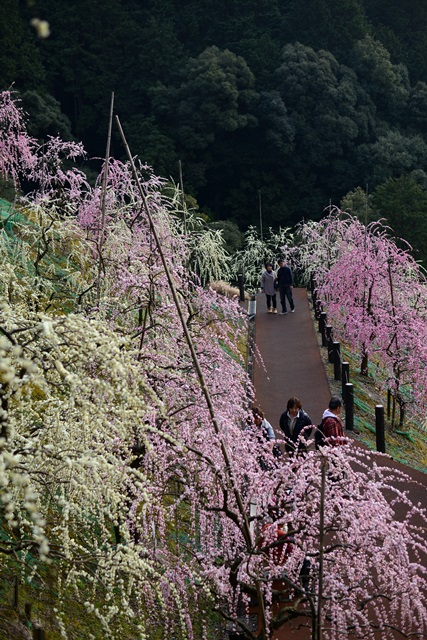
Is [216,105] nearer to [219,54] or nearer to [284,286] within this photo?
[219,54]

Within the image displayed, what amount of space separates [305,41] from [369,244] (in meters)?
26.0

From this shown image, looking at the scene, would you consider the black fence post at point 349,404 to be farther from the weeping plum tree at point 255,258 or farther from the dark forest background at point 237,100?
the dark forest background at point 237,100

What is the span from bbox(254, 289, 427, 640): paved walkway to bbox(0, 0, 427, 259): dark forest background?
16.5m

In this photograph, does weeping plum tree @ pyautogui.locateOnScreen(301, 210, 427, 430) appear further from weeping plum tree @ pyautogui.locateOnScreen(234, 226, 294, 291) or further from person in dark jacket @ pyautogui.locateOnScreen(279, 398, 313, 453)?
weeping plum tree @ pyautogui.locateOnScreen(234, 226, 294, 291)

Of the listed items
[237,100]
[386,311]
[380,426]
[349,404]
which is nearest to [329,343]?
[386,311]

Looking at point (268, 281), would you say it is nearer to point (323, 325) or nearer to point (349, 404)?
point (323, 325)

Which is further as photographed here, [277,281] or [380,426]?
[277,281]

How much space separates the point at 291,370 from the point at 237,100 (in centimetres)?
2287

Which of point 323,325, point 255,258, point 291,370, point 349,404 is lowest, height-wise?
point 349,404

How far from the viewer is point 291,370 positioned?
51.0 ft

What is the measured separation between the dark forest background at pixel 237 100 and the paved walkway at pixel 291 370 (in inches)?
649

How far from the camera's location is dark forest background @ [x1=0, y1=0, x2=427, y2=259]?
35.3m

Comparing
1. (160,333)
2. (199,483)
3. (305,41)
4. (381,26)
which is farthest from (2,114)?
(381,26)

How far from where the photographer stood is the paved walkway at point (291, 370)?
516 inches
